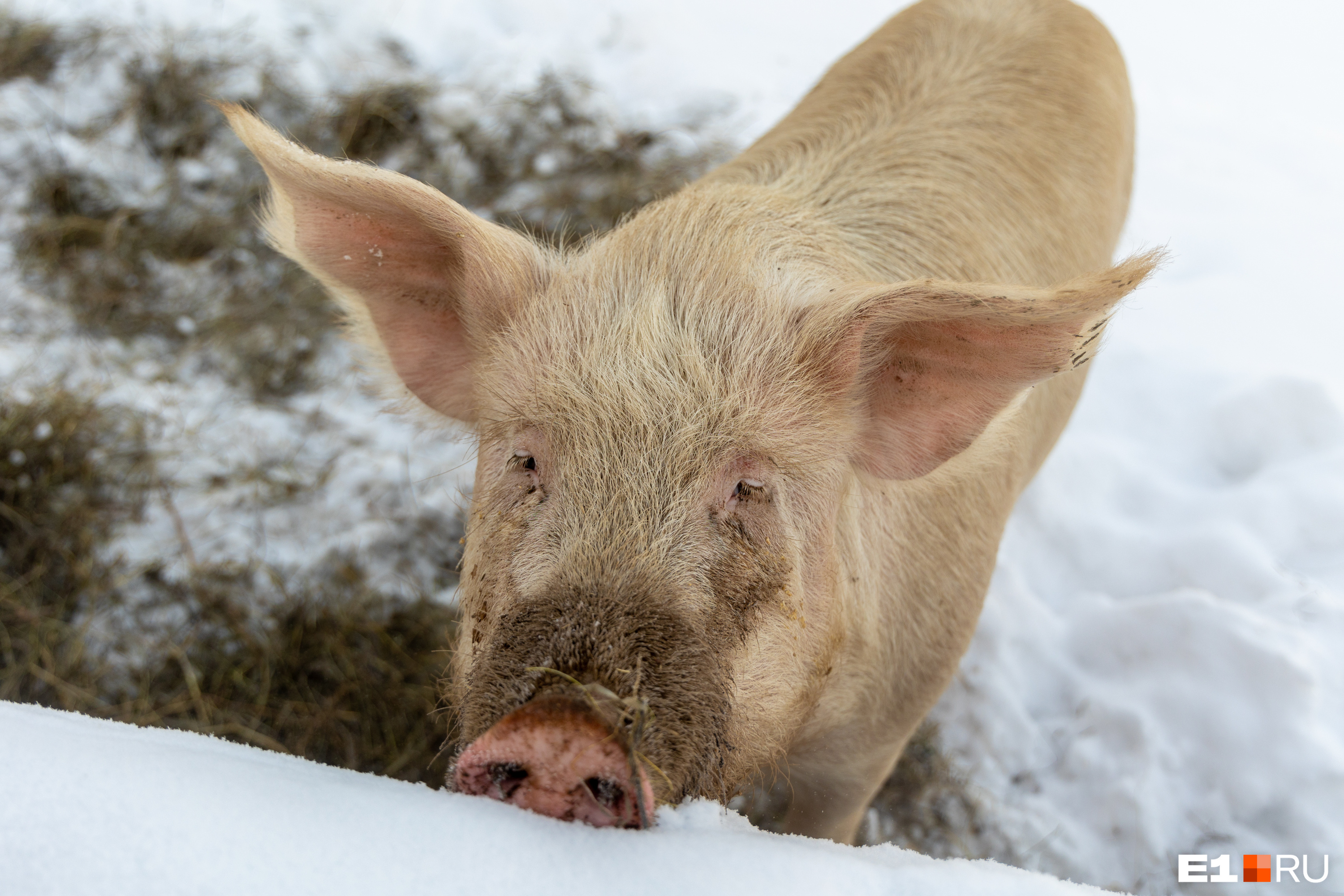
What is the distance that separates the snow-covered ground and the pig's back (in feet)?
3.99

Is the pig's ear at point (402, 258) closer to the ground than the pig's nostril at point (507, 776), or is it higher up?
higher up

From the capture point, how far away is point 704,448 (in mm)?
1529

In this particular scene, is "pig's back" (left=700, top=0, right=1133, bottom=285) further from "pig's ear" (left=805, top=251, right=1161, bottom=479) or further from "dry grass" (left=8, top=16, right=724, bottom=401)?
"dry grass" (left=8, top=16, right=724, bottom=401)

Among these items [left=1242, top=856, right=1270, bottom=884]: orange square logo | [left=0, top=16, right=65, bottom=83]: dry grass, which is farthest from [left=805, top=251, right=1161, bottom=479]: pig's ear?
[left=0, top=16, right=65, bottom=83]: dry grass

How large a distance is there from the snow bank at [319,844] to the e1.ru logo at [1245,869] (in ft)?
6.44

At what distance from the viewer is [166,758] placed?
121 cm

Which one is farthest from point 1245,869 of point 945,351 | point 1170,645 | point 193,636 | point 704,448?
point 193,636

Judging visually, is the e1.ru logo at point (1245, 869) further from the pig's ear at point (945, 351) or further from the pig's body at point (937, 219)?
the pig's ear at point (945, 351)

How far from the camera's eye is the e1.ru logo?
104 inches

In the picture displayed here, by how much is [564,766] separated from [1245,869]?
8.51 feet

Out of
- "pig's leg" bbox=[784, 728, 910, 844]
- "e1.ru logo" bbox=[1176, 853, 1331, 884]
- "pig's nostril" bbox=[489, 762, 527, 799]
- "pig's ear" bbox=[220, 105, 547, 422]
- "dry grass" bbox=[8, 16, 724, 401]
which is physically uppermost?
"pig's ear" bbox=[220, 105, 547, 422]

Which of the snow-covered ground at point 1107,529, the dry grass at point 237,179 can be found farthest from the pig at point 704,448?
the dry grass at point 237,179

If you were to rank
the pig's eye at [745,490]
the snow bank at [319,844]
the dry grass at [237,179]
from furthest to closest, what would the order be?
the dry grass at [237,179]
the pig's eye at [745,490]
the snow bank at [319,844]

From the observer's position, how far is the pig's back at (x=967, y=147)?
8.14ft
